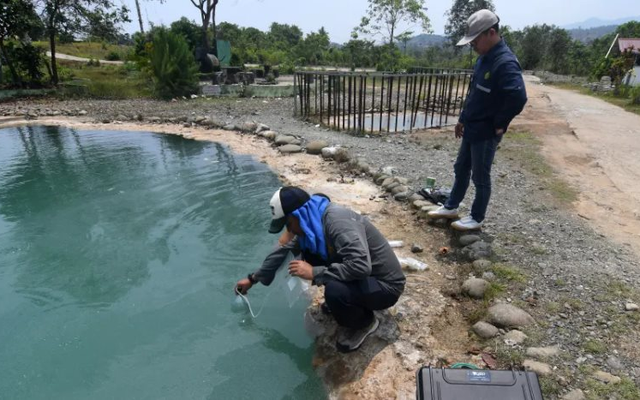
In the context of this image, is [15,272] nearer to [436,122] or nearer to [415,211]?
[415,211]

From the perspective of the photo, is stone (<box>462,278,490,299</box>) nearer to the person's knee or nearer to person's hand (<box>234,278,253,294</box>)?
the person's knee

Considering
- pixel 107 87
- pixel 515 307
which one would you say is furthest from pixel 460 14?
pixel 515 307

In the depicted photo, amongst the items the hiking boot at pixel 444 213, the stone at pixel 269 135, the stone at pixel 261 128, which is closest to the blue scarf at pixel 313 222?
the hiking boot at pixel 444 213

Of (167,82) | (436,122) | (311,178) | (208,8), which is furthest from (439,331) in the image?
(208,8)

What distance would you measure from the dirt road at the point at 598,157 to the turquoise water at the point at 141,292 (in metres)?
3.57

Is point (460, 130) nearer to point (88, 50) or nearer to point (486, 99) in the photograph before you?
point (486, 99)

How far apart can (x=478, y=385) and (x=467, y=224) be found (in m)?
2.46

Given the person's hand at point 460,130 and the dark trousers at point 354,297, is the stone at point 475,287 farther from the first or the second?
the person's hand at point 460,130

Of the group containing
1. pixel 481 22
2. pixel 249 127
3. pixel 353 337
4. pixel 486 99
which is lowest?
pixel 353 337

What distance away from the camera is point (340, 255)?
2348mm

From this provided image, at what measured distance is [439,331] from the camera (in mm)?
2846

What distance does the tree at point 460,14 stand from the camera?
36.9 meters

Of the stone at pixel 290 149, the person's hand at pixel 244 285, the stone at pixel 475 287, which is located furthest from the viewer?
the stone at pixel 290 149

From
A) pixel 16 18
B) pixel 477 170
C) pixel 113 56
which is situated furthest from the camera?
pixel 113 56
